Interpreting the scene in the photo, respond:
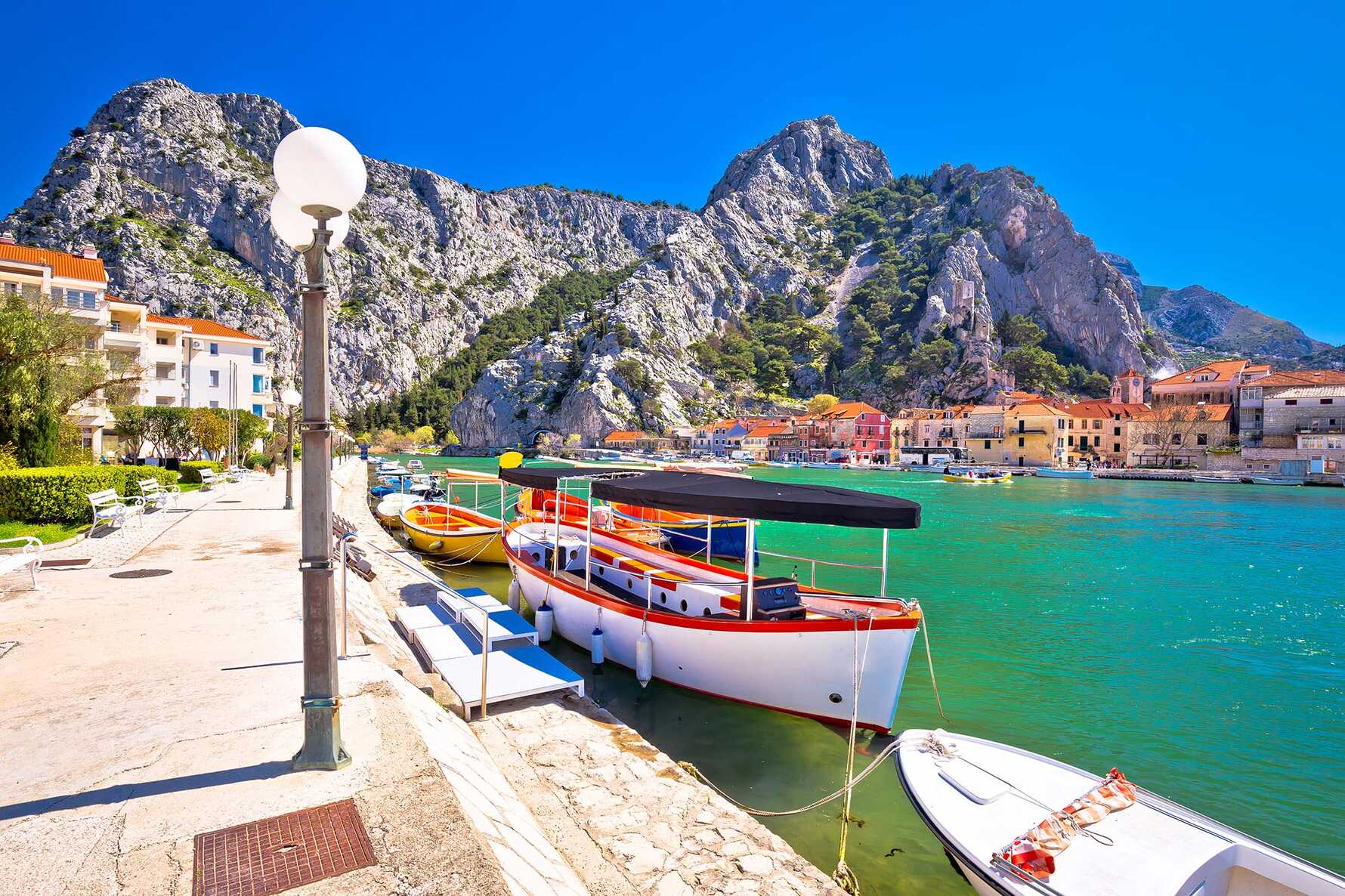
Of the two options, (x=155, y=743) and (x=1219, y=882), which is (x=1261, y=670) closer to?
(x=1219, y=882)

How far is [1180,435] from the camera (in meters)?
87.7

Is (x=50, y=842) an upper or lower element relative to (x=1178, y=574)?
upper

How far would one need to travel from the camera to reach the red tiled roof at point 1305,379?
77625 millimetres

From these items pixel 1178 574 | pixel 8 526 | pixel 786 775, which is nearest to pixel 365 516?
pixel 8 526

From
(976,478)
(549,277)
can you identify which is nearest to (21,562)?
(976,478)

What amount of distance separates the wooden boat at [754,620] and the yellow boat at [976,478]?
66708mm

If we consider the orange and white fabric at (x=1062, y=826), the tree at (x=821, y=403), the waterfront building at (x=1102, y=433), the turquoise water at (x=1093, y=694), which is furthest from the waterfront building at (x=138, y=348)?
the waterfront building at (x=1102, y=433)

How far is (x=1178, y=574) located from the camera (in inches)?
885

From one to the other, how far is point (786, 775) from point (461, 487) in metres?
46.3

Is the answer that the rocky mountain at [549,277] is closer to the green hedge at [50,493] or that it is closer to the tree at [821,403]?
the tree at [821,403]

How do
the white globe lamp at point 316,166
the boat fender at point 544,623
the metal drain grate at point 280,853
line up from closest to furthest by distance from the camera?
1. the metal drain grate at point 280,853
2. the white globe lamp at point 316,166
3. the boat fender at point 544,623

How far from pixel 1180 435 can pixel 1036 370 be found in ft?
117

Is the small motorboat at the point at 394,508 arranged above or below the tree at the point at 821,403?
below

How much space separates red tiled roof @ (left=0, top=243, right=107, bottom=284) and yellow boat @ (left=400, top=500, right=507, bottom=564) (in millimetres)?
32719
